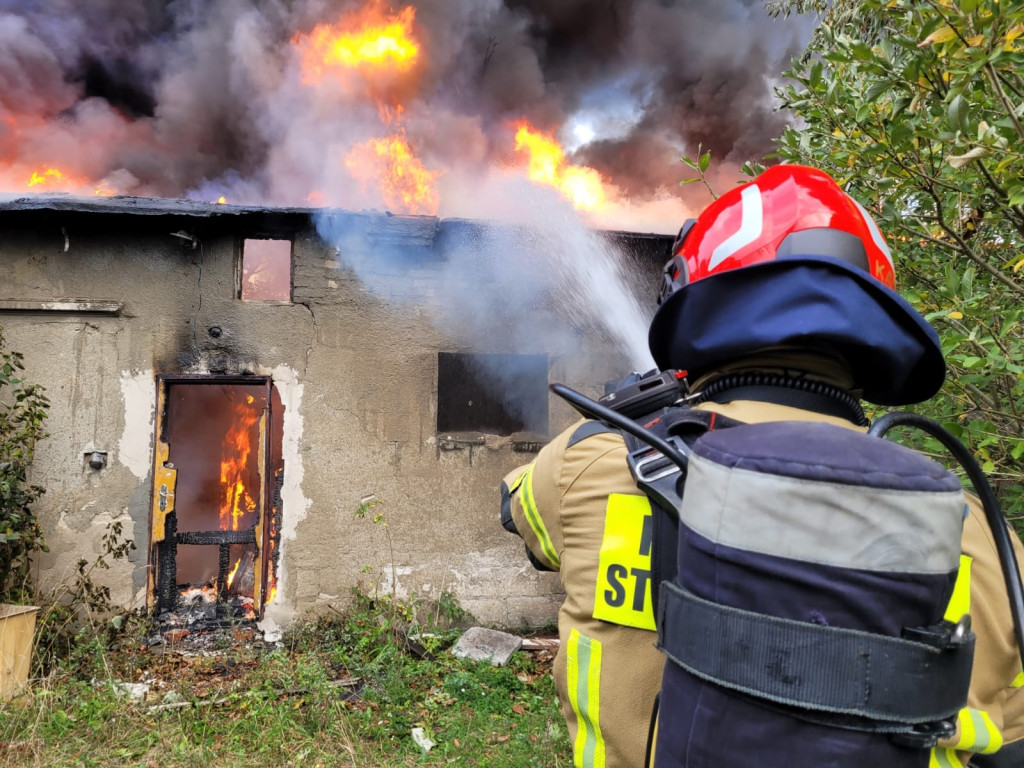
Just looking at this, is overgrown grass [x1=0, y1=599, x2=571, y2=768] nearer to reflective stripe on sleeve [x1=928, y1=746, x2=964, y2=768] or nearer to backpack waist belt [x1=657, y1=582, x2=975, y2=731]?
reflective stripe on sleeve [x1=928, y1=746, x2=964, y2=768]

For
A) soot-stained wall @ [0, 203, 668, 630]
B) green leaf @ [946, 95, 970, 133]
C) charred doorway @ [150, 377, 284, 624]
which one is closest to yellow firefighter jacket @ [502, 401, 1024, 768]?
green leaf @ [946, 95, 970, 133]

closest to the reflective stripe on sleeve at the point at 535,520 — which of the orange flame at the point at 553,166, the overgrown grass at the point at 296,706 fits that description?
the overgrown grass at the point at 296,706

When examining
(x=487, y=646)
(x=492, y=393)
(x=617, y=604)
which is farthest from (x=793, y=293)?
(x=492, y=393)

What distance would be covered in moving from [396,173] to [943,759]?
359 inches

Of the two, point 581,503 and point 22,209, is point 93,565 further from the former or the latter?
point 581,503

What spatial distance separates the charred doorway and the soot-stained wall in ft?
0.49

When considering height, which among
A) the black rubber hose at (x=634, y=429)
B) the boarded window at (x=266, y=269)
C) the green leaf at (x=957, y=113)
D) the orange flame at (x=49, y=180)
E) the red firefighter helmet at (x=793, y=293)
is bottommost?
the black rubber hose at (x=634, y=429)

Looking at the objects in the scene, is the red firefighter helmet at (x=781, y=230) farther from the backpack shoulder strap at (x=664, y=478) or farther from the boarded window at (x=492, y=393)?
the boarded window at (x=492, y=393)

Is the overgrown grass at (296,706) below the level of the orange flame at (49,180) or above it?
below

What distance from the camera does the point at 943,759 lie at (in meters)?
0.96

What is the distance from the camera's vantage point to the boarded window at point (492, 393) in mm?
6707

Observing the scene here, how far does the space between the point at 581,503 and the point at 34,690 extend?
533cm

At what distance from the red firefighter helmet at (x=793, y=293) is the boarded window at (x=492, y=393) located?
5181mm

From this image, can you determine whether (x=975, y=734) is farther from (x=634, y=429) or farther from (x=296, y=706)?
(x=296, y=706)
